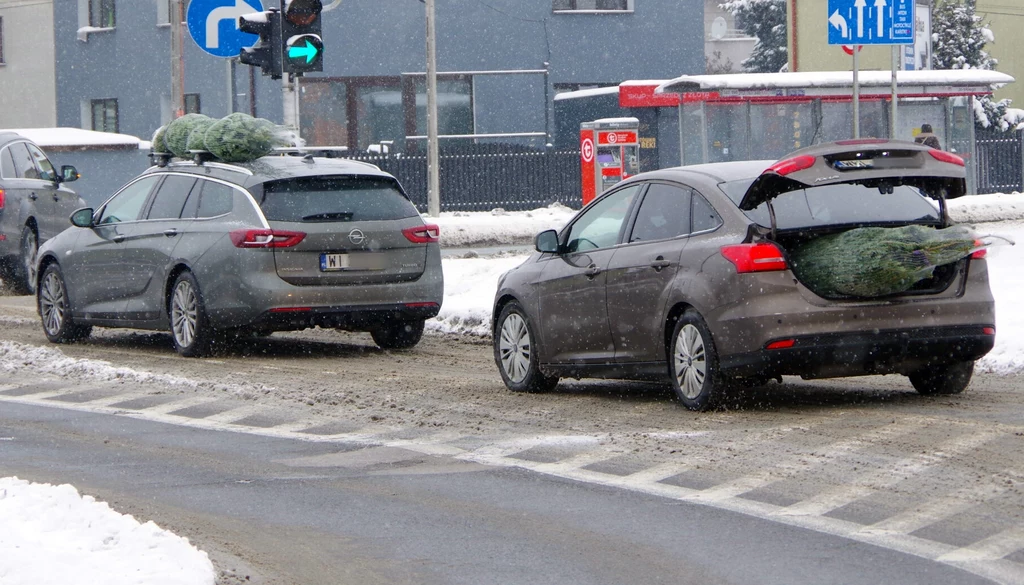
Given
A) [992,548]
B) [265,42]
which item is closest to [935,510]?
[992,548]

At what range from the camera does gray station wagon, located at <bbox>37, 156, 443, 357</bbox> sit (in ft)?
41.9

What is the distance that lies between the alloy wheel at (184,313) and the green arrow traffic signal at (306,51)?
3025mm

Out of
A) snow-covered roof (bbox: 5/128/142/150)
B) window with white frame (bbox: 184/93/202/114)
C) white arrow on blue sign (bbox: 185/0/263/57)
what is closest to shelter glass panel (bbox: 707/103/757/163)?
snow-covered roof (bbox: 5/128/142/150)

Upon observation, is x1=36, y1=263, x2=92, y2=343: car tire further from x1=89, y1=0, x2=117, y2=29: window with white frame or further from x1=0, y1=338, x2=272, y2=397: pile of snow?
x1=89, y1=0, x2=117, y2=29: window with white frame

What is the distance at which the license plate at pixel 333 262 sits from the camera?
42.2 ft

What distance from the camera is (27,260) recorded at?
20.7 meters

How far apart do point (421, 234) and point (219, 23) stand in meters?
4.47

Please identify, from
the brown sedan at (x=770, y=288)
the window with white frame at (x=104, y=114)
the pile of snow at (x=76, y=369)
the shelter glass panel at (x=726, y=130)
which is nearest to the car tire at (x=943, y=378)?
the brown sedan at (x=770, y=288)

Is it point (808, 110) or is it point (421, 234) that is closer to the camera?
point (421, 234)

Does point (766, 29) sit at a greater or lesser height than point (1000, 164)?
greater

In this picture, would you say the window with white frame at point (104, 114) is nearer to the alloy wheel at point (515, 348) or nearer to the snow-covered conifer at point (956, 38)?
the snow-covered conifer at point (956, 38)

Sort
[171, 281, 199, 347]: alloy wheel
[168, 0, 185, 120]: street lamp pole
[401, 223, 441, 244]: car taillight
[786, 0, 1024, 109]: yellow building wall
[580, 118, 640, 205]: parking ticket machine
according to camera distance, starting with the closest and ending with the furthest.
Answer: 1. [171, 281, 199, 347]: alloy wheel
2. [401, 223, 441, 244]: car taillight
3. [168, 0, 185, 120]: street lamp pole
4. [580, 118, 640, 205]: parking ticket machine
5. [786, 0, 1024, 109]: yellow building wall

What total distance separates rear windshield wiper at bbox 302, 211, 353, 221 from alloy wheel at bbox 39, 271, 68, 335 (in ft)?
9.85

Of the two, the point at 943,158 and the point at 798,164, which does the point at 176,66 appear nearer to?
the point at 943,158
